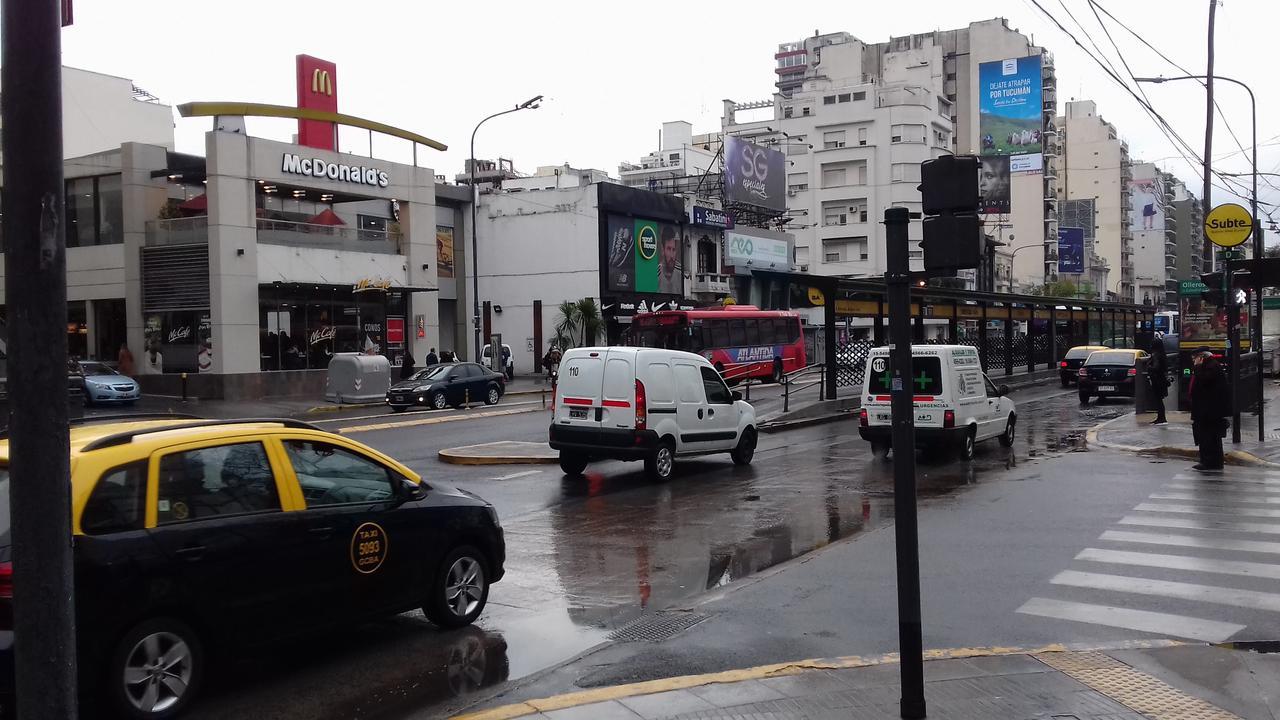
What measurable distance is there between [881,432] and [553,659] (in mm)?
12116

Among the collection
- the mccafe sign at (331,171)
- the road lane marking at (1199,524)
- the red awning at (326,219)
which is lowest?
the road lane marking at (1199,524)

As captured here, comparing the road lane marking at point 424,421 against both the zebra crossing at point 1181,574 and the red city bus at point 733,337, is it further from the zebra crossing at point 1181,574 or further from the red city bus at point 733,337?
the zebra crossing at point 1181,574

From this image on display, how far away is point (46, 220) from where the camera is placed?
10.4 feet

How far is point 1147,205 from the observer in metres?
148

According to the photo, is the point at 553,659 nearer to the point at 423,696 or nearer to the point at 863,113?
the point at 423,696

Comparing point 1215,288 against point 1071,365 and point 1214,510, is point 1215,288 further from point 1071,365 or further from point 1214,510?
point 1071,365

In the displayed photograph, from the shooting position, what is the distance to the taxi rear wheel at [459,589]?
730cm

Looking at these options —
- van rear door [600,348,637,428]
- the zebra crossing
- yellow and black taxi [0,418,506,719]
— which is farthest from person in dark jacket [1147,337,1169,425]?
yellow and black taxi [0,418,506,719]

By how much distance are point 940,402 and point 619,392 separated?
6.01 m

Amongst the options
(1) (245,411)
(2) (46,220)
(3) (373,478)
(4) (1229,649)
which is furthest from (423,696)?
(1) (245,411)

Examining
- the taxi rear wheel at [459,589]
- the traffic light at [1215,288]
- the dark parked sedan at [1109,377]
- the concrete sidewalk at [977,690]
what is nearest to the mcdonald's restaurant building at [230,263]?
the dark parked sedan at [1109,377]

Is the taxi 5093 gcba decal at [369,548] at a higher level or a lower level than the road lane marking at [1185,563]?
higher

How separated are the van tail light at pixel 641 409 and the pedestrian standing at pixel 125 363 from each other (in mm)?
26804

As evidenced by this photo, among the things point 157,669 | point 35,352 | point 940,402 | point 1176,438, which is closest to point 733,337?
point 1176,438
